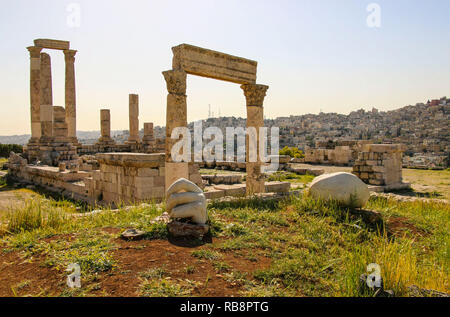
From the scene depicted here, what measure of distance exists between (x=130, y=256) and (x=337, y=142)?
19172 mm

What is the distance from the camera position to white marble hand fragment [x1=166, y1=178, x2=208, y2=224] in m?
4.87

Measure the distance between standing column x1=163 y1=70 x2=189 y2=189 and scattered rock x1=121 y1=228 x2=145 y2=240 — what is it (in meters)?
3.65

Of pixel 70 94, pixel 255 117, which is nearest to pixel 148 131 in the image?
pixel 70 94

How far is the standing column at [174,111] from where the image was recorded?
324 inches

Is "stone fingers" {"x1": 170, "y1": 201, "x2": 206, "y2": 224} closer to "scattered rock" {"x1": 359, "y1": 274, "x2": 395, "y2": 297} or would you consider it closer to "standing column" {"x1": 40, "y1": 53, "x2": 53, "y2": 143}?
"scattered rock" {"x1": 359, "y1": 274, "x2": 395, "y2": 297}

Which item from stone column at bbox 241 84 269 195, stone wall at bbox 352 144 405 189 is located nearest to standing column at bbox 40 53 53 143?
stone column at bbox 241 84 269 195

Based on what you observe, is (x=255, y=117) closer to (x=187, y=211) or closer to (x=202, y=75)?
(x=202, y=75)

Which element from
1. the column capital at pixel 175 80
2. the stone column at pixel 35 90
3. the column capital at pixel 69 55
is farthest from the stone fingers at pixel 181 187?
the column capital at pixel 69 55

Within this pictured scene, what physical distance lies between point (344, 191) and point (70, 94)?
24121 mm

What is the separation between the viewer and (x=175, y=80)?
821 centimetres

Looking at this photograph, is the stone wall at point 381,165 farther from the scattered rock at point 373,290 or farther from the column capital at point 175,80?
the scattered rock at point 373,290

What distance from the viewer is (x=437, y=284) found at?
124 inches
